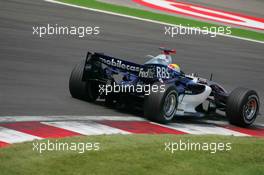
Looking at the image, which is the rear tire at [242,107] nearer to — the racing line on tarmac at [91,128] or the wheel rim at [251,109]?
the wheel rim at [251,109]

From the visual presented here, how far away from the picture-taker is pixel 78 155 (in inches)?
400

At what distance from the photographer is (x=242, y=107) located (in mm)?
14094

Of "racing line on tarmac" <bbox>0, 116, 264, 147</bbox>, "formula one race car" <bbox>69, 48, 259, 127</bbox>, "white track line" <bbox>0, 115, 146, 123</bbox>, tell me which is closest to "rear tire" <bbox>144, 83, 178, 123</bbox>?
"formula one race car" <bbox>69, 48, 259, 127</bbox>

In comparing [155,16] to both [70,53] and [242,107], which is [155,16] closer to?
[70,53]

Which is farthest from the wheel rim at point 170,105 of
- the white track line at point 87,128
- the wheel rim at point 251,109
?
the wheel rim at point 251,109

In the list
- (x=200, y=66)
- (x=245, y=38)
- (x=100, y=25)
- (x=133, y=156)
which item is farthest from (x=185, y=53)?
(x=133, y=156)

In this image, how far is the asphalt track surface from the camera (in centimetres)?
1407

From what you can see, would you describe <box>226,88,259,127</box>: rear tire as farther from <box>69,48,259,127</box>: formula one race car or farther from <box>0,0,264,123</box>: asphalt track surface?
<box>0,0,264,123</box>: asphalt track surface

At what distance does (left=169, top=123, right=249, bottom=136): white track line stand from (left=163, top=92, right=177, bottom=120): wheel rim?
0.19 m

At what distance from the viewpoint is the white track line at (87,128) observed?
1208 centimetres

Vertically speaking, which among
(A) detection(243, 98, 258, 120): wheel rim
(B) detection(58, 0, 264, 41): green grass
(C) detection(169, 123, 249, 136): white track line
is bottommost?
(C) detection(169, 123, 249, 136): white track line

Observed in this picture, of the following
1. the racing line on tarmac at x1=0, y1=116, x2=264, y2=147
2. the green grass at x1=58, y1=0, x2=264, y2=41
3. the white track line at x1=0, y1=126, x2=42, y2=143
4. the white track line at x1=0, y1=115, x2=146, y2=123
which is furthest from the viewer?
the green grass at x1=58, y1=0, x2=264, y2=41

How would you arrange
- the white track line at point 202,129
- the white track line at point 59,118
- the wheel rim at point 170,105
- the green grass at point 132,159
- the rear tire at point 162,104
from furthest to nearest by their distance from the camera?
the white track line at point 202,129, the wheel rim at point 170,105, the rear tire at point 162,104, the white track line at point 59,118, the green grass at point 132,159

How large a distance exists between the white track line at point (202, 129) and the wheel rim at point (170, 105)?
0.62 ft
